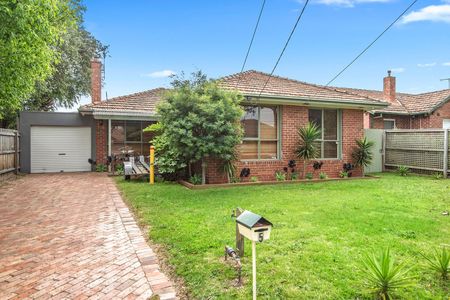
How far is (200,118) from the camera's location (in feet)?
30.0

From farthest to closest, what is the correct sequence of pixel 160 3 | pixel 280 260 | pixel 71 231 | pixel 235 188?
pixel 160 3
pixel 235 188
pixel 71 231
pixel 280 260

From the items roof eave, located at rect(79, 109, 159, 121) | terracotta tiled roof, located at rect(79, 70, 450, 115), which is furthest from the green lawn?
roof eave, located at rect(79, 109, 159, 121)

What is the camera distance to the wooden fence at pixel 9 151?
39.8ft

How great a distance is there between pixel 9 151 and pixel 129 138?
5.03m

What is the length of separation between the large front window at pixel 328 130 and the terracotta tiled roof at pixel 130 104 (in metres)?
6.66

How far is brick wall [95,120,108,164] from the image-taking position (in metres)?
15.7

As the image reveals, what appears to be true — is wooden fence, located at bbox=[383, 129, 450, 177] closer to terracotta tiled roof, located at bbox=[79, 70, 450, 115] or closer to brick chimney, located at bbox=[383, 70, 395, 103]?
terracotta tiled roof, located at bbox=[79, 70, 450, 115]

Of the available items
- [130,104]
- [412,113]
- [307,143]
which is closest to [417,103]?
[412,113]

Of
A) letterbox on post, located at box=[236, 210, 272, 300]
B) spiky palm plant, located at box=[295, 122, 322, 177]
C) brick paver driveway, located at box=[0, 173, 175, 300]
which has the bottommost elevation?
brick paver driveway, located at box=[0, 173, 175, 300]

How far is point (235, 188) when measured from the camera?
945 cm

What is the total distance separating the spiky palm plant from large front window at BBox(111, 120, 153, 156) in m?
8.22

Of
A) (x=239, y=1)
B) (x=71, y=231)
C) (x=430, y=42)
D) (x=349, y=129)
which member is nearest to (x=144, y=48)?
(x=239, y=1)

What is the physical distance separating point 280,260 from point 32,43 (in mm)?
7037

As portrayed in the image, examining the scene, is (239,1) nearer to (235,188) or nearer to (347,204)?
(235,188)
